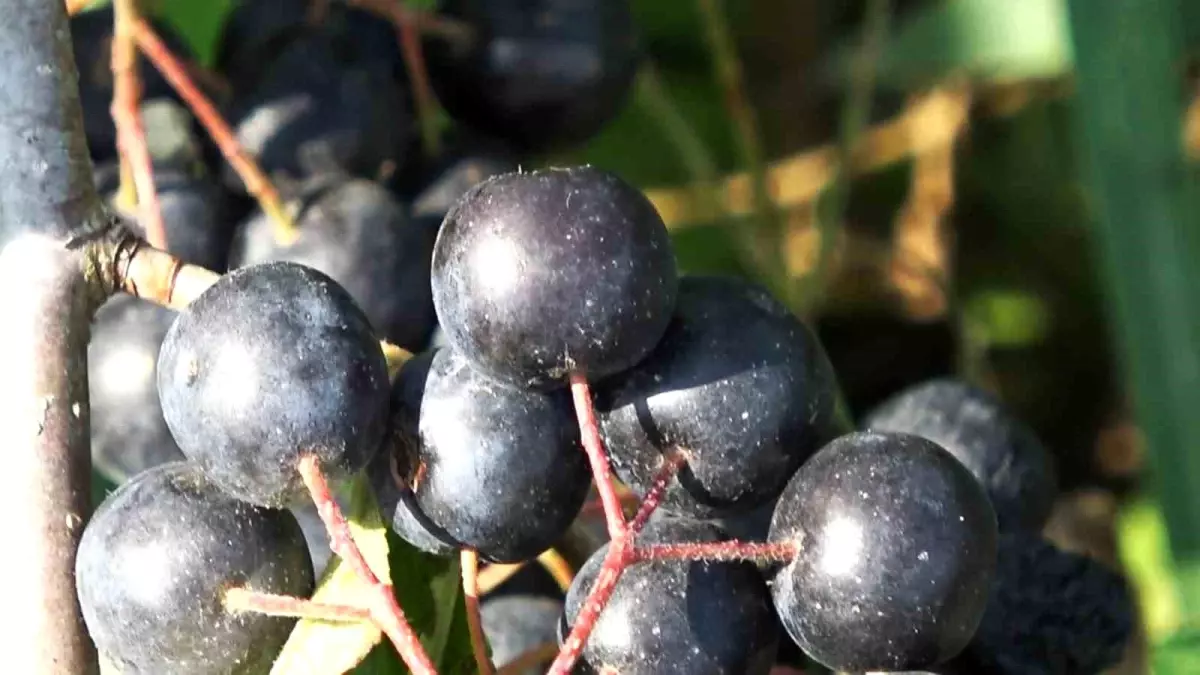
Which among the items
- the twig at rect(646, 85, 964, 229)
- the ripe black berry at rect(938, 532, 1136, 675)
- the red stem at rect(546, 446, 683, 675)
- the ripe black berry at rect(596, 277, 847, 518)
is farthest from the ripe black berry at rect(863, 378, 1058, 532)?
the twig at rect(646, 85, 964, 229)

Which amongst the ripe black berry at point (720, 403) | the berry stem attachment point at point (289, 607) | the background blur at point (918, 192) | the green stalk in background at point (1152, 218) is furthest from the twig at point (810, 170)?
the berry stem attachment point at point (289, 607)

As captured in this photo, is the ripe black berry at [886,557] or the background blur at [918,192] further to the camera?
the background blur at [918,192]

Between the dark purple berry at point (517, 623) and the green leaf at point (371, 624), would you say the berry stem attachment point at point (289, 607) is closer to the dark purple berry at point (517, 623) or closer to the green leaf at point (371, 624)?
the green leaf at point (371, 624)

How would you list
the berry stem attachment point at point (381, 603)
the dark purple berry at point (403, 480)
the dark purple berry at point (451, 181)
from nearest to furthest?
the berry stem attachment point at point (381, 603), the dark purple berry at point (403, 480), the dark purple berry at point (451, 181)

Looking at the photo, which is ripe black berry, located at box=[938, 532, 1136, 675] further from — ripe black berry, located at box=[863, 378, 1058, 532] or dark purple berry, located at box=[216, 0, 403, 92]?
dark purple berry, located at box=[216, 0, 403, 92]

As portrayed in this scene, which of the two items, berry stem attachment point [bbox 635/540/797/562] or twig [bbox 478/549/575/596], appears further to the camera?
twig [bbox 478/549/575/596]

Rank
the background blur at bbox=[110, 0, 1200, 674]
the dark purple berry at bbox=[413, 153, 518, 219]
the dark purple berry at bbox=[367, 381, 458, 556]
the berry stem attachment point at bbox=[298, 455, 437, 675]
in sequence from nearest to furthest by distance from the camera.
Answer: the berry stem attachment point at bbox=[298, 455, 437, 675] → the dark purple berry at bbox=[367, 381, 458, 556] → the dark purple berry at bbox=[413, 153, 518, 219] → the background blur at bbox=[110, 0, 1200, 674]

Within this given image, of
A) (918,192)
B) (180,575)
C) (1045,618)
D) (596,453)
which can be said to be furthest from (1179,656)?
(918,192)
